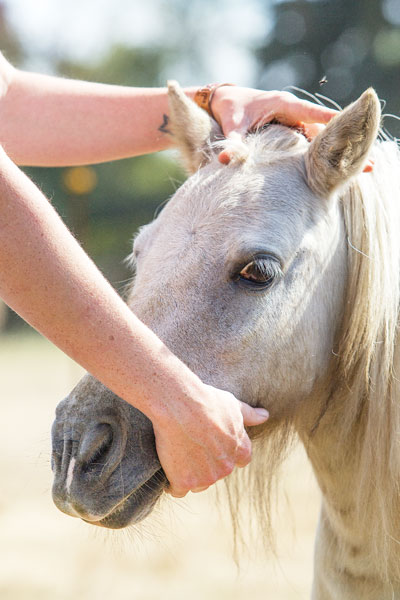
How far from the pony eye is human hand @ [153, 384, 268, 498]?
33 centimetres

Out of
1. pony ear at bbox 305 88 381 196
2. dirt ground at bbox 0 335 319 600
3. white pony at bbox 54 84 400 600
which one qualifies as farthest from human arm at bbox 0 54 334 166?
dirt ground at bbox 0 335 319 600

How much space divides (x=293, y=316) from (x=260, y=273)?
158 millimetres

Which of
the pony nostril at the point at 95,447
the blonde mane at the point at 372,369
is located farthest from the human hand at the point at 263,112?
the pony nostril at the point at 95,447

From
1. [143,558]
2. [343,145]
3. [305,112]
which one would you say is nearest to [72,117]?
[305,112]

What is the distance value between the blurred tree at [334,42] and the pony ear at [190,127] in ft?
50.4

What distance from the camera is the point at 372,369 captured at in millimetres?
1839

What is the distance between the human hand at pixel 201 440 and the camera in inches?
53.0

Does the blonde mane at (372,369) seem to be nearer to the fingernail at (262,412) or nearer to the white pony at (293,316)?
the white pony at (293,316)

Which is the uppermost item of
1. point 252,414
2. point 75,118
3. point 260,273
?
point 75,118

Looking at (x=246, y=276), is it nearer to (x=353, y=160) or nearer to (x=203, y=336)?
(x=203, y=336)

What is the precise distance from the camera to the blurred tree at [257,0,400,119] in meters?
17.0

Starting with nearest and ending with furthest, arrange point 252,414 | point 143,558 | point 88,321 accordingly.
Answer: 1. point 88,321
2. point 252,414
3. point 143,558

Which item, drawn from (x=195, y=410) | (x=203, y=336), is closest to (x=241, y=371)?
(x=203, y=336)

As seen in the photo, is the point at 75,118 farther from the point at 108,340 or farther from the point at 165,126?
the point at 108,340
